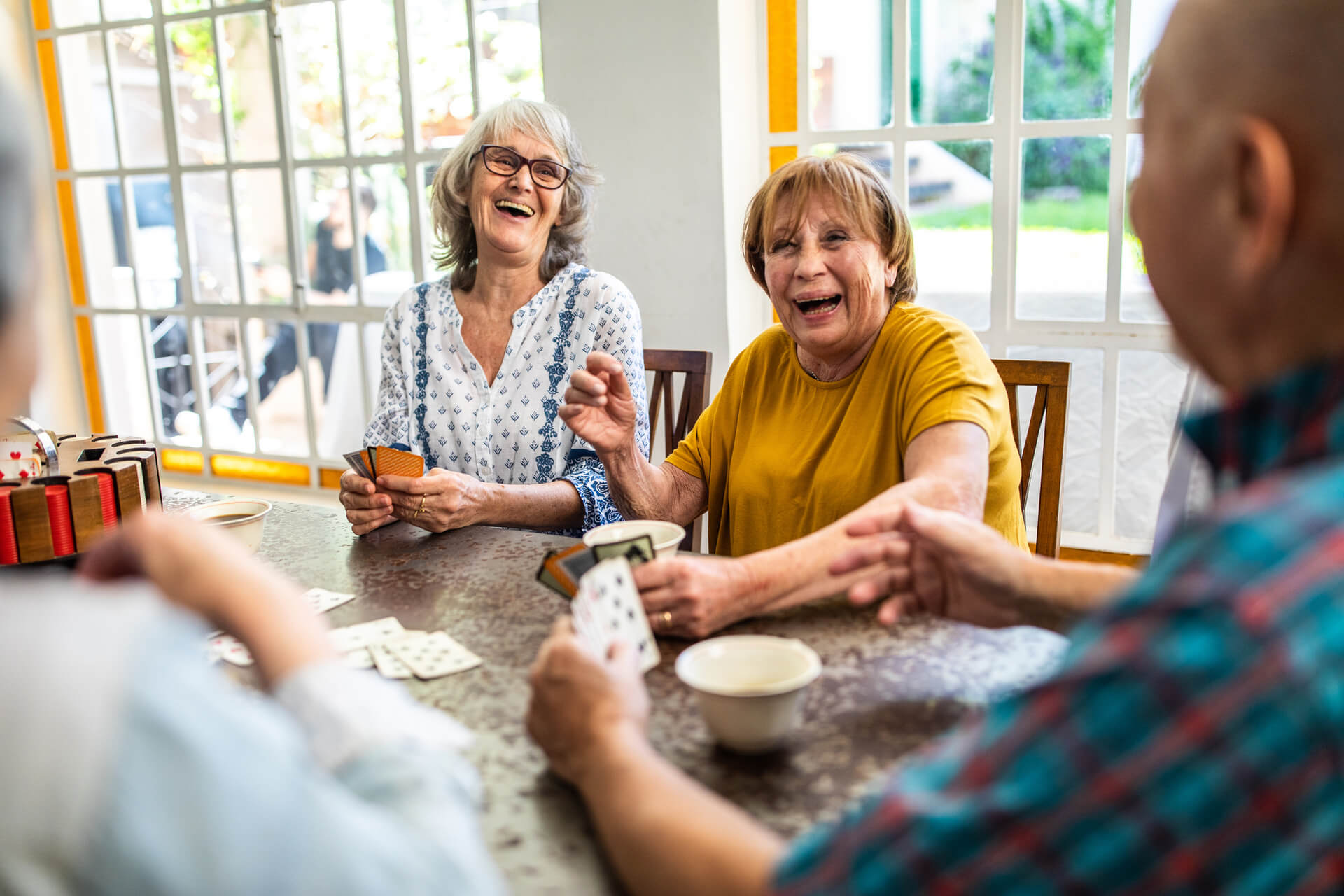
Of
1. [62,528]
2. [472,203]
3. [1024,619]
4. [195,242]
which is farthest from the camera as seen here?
[195,242]

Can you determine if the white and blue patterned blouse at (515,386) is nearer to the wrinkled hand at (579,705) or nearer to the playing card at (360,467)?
the playing card at (360,467)

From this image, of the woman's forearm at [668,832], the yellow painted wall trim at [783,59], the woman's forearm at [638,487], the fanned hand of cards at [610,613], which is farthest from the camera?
the yellow painted wall trim at [783,59]

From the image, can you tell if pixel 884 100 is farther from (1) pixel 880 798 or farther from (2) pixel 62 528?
(1) pixel 880 798

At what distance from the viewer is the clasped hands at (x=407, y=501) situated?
1669 millimetres

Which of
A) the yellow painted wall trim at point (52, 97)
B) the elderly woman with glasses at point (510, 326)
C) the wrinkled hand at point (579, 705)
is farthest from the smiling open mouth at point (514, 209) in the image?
the yellow painted wall trim at point (52, 97)

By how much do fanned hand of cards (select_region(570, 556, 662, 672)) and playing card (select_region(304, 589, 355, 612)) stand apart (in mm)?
491

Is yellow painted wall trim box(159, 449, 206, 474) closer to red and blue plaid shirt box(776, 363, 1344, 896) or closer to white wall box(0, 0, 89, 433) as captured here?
white wall box(0, 0, 89, 433)

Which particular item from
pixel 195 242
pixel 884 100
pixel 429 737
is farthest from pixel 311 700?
pixel 195 242

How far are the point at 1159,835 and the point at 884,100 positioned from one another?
8.49 ft

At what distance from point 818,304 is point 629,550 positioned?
74cm

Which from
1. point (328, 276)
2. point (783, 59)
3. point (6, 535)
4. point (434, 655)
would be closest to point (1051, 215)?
point (783, 59)

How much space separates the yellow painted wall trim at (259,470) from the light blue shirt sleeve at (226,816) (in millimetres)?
3574

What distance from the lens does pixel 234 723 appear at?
0.52 metres

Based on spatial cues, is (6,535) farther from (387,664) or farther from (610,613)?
(610,613)
